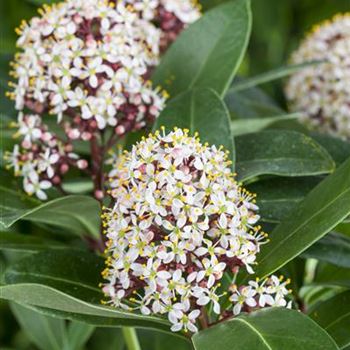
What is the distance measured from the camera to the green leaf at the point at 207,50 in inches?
77.4

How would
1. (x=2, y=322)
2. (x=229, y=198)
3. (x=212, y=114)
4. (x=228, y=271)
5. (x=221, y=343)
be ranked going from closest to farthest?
(x=221, y=343), (x=229, y=198), (x=228, y=271), (x=212, y=114), (x=2, y=322)

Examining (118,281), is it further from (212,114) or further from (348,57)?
(348,57)

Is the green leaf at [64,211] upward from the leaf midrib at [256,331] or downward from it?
upward

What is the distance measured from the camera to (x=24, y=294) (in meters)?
1.38

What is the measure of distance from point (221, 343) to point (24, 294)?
31 centimetres

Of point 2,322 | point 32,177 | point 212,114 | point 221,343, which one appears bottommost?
point 2,322

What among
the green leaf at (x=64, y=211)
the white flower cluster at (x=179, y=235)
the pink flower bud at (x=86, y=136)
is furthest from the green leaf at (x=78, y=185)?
the white flower cluster at (x=179, y=235)

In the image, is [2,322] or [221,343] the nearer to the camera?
[221,343]

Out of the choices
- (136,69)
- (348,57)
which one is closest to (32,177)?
(136,69)

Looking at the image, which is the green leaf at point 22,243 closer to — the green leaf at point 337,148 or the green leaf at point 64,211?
the green leaf at point 64,211

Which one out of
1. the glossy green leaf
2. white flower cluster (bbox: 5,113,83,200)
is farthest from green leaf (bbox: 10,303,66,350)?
white flower cluster (bbox: 5,113,83,200)

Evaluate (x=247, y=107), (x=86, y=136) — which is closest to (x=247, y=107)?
(x=247, y=107)

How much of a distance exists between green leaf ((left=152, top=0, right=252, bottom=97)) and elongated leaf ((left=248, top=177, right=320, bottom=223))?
0.29 meters

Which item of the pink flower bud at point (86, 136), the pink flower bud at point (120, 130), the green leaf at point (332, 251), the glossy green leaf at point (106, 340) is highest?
the pink flower bud at point (120, 130)
